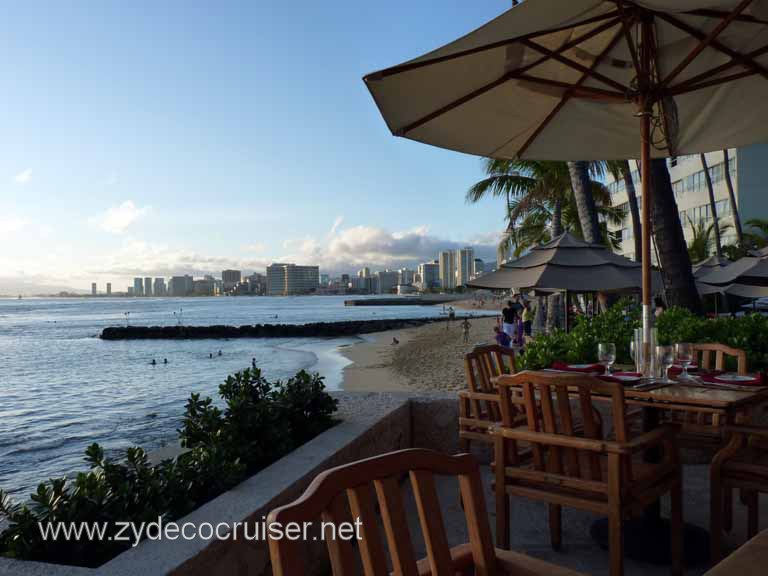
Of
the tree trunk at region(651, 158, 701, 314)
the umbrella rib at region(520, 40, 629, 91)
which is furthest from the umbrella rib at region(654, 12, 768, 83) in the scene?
the tree trunk at region(651, 158, 701, 314)

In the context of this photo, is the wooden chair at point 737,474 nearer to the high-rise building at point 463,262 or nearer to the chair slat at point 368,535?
the chair slat at point 368,535

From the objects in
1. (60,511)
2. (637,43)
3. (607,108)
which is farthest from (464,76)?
(60,511)

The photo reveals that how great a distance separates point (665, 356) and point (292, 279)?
624 ft

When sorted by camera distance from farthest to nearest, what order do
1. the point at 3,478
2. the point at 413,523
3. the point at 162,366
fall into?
the point at 162,366 < the point at 3,478 < the point at 413,523

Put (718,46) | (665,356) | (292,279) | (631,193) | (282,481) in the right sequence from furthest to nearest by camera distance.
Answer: (292,279) < (631,193) < (718,46) < (665,356) < (282,481)

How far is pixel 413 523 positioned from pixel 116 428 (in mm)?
11683

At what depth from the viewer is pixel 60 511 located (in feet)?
7.14

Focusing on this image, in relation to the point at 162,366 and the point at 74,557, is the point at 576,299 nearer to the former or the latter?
the point at 162,366

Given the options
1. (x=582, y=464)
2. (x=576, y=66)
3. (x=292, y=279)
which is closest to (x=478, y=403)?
(x=582, y=464)

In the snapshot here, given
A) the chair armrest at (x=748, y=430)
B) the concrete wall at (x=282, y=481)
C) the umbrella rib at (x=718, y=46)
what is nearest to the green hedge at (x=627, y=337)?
the concrete wall at (x=282, y=481)

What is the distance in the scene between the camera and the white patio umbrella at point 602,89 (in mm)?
3434

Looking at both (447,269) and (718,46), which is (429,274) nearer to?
(447,269)

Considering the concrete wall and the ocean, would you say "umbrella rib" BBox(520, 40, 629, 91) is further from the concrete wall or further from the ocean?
the ocean

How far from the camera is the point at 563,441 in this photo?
2596 millimetres
